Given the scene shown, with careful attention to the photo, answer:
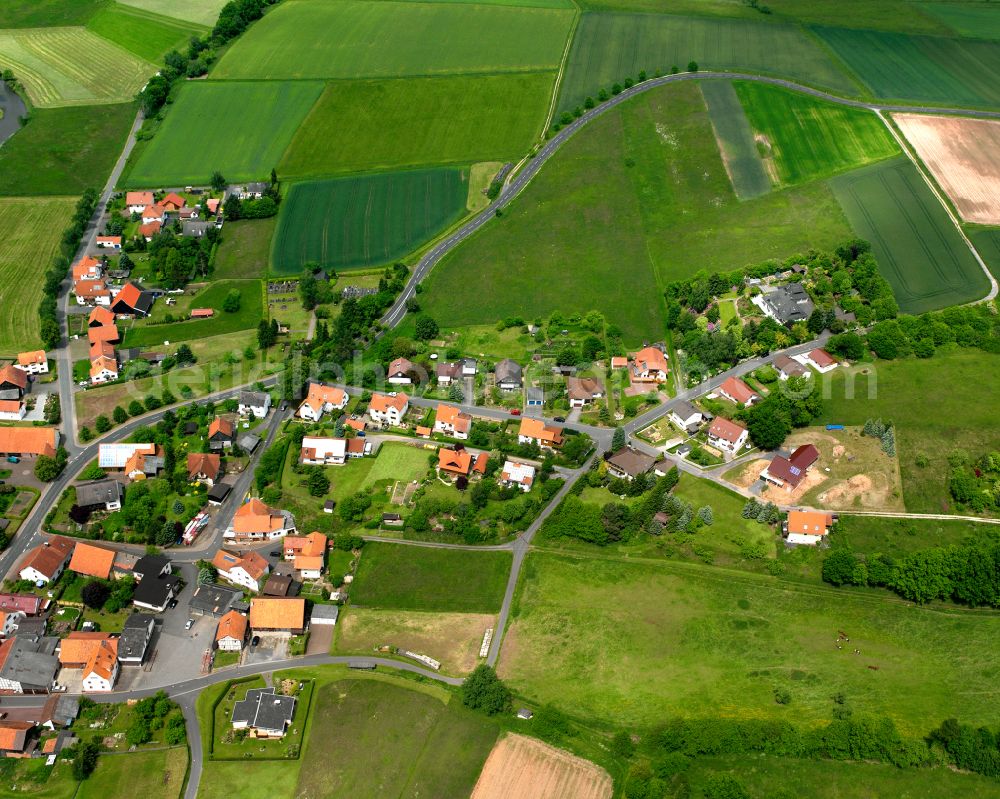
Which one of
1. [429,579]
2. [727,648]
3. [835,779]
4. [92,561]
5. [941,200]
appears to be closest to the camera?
[835,779]

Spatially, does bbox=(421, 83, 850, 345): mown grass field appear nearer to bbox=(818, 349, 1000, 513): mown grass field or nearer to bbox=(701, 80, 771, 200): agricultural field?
bbox=(701, 80, 771, 200): agricultural field

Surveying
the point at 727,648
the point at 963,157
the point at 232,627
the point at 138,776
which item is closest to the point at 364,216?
the point at 232,627

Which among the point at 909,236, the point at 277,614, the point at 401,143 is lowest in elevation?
the point at 277,614

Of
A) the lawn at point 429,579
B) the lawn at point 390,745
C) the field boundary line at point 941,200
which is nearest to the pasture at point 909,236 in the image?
the field boundary line at point 941,200

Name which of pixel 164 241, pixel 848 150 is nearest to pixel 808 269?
pixel 848 150

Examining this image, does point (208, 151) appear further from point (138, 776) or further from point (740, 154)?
point (138, 776)

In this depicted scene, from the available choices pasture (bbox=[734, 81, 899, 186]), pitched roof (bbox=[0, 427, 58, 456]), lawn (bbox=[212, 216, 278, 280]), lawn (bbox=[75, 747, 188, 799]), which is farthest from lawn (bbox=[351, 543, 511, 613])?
pasture (bbox=[734, 81, 899, 186])
